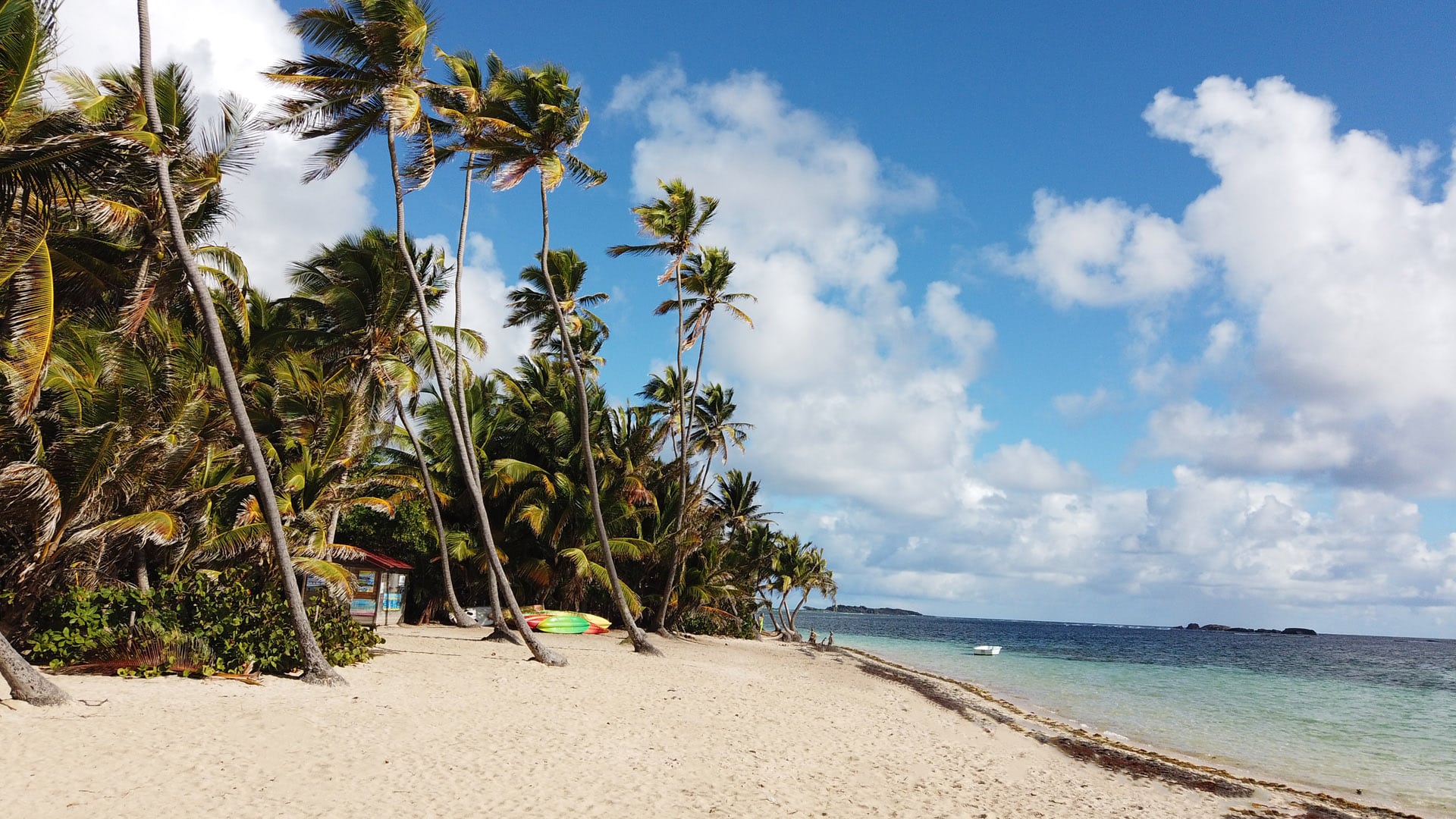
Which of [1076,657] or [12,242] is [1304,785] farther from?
[1076,657]

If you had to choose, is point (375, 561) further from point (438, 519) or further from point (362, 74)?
point (362, 74)

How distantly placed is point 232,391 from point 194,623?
11.7 ft

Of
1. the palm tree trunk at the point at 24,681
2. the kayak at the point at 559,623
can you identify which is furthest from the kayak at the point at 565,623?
the palm tree trunk at the point at 24,681

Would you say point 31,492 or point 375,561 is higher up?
point 31,492

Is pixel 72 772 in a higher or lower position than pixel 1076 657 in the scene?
higher

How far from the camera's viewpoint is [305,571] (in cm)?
1427

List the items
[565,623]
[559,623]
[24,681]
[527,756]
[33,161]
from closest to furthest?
1. [33,161]
2. [24,681]
3. [527,756]
4. [559,623]
5. [565,623]

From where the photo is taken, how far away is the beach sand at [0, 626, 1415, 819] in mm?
6656

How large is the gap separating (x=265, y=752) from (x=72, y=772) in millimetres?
1464

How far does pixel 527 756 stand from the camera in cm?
841

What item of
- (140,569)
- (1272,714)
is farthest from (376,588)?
(1272,714)

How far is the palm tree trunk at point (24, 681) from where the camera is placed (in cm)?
799

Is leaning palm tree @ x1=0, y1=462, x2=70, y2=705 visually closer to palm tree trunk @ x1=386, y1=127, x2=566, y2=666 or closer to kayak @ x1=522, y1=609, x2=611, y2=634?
palm tree trunk @ x1=386, y1=127, x2=566, y2=666

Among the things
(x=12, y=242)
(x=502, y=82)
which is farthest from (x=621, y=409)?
(x=12, y=242)
